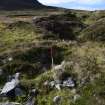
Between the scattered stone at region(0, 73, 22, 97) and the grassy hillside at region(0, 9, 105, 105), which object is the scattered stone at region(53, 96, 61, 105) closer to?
the grassy hillside at region(0, 9, 105, 105)

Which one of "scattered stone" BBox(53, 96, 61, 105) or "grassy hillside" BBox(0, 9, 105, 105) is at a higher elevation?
"grassy hillside" BBox(0, 9, 105, 105)

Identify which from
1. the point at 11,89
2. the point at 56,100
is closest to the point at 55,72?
the point at 11,89

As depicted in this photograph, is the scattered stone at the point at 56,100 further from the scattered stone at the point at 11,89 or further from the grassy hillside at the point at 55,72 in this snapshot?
the scattered stone at the point at 11,89

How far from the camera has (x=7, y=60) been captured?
2509cm

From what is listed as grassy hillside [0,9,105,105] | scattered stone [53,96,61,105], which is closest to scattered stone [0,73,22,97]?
grassy hillside [0,9,105,105]

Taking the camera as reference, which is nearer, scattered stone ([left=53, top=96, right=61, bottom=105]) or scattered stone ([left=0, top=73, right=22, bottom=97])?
scattered stone ([left=53, top=96, right=61, bottom=105])

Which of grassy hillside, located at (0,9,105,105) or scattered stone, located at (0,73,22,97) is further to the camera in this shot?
scattered stone, located at (0,73,22,97)

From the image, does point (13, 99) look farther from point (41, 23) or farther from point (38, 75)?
point (41, 23)

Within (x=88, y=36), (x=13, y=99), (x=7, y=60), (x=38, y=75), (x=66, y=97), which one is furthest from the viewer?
(x=88, y=36)

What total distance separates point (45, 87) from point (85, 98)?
288cm

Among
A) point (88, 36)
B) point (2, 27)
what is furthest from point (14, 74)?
point (2, 27)

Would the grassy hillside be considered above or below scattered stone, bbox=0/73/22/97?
above

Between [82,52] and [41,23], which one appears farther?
[41,23]

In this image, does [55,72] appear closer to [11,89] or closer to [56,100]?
[11,89]
